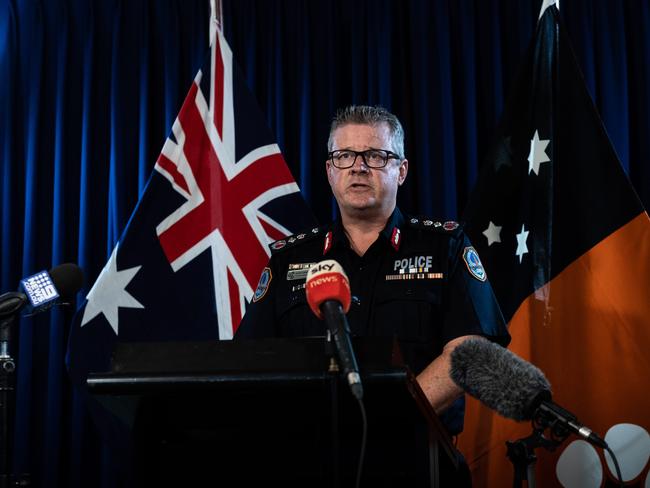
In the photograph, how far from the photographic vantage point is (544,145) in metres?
2.95

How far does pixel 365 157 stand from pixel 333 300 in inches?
52.8

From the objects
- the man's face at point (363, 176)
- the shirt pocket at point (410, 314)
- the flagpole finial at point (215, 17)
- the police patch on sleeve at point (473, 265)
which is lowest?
the shirt pocket at point (410, 314)

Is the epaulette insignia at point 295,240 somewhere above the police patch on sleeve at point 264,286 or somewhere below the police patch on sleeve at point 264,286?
above

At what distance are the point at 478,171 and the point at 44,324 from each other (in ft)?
6.69

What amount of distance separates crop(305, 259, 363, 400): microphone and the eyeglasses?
1.26 m

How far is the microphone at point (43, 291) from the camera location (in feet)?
7.63

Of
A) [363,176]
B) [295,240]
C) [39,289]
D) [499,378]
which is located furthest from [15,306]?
[499,378]

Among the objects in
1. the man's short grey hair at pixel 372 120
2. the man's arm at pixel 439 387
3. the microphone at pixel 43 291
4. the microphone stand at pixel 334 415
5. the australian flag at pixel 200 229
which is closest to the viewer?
the microphone stand at pixel 334 415

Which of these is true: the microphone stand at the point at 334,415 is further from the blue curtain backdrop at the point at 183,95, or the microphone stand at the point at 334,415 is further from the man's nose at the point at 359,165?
the blue curtain backdrop at the point at 183,95

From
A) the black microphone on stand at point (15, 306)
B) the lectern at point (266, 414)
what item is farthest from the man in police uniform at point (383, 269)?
the lectern at point (266, 414)

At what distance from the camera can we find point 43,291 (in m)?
2.45

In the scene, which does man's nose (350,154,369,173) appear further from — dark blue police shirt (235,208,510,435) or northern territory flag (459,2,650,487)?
northern territory flag (459,2,650,487)

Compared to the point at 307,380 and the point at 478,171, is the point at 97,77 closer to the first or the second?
the point at 478,171

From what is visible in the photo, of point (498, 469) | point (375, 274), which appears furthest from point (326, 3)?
point (498, 469)
